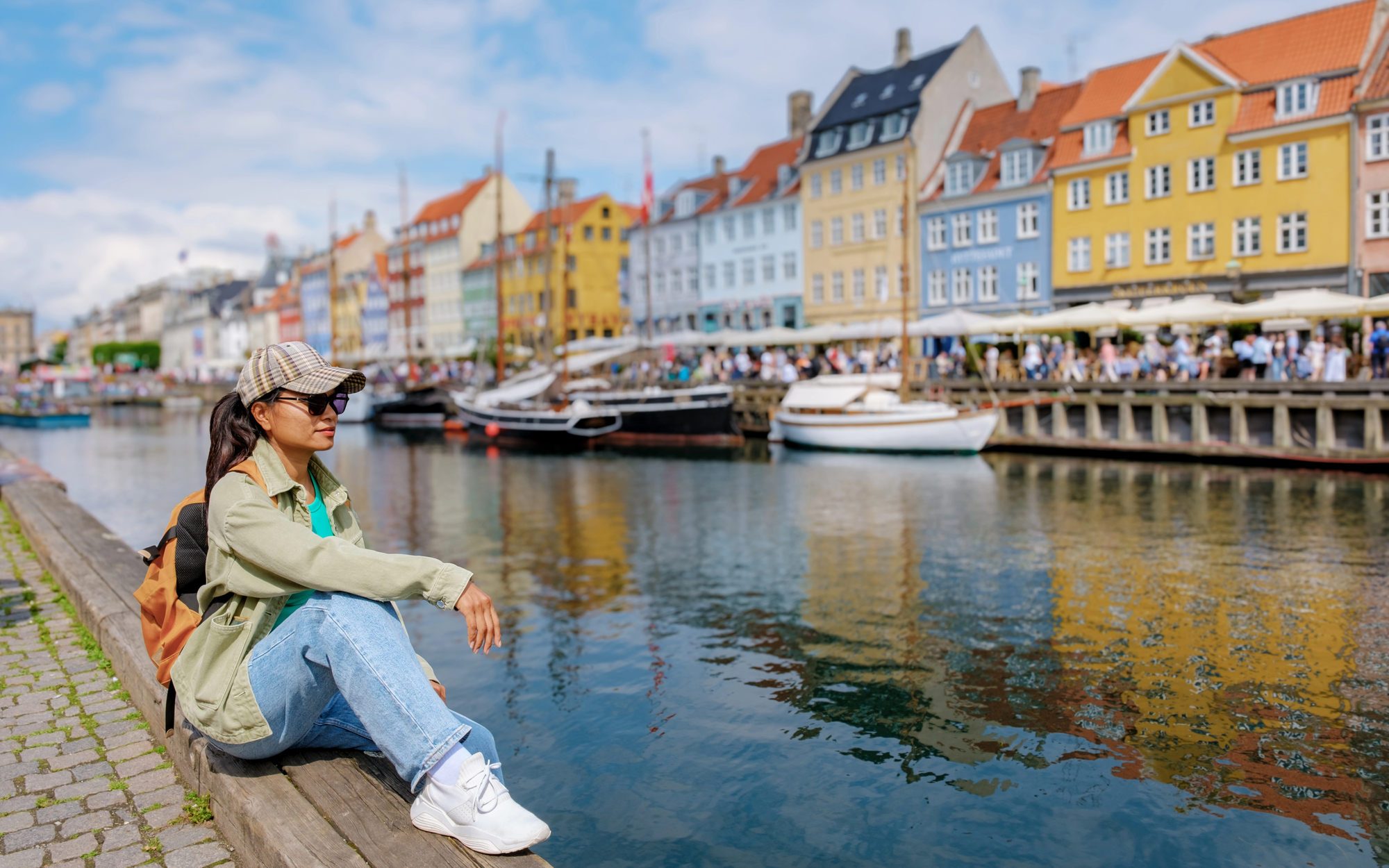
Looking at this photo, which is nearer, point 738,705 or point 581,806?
point 581,806

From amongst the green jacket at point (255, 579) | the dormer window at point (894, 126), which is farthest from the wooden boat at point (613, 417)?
the green jacket at point (255, 579)

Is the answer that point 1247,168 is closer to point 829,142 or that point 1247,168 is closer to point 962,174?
point 962,174

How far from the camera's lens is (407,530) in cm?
1889

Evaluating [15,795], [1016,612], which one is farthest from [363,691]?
[1016,612]

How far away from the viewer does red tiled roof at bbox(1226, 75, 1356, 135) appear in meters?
35.9

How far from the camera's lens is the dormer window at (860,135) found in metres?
53.9

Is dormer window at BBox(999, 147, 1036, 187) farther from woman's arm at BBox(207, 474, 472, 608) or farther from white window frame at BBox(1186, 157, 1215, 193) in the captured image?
woman's arm at BBox(207, 474, 472, 608)

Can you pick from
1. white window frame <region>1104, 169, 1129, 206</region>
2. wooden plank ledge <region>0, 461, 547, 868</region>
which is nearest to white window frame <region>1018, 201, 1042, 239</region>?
white window frame <region>1104, 169, 1129, 206</region>

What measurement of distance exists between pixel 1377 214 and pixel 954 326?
14397 millimetres

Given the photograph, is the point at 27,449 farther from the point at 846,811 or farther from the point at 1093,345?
the point at 846,811

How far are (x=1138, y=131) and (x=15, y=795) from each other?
44726 millimetres

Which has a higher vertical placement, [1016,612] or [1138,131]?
[1138,131]

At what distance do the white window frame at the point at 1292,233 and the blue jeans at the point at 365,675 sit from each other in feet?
132

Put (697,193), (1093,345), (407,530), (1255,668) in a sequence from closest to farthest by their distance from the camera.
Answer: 1. (1255,668)
2. (407,530)
3. (1093,345)
4. (697,193)
